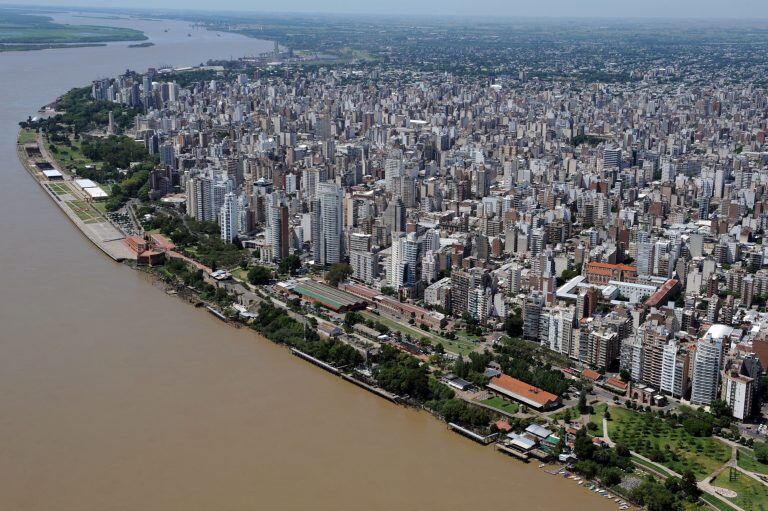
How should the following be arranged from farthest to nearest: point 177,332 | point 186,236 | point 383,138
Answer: point 383,138
point 186,236
point 177,332

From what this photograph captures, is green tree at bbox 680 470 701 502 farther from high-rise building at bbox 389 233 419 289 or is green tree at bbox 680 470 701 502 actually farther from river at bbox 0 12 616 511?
high-rise building at bbox 389 233 419 289

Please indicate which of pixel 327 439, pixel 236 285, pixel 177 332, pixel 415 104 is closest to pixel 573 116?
pixel 415 104

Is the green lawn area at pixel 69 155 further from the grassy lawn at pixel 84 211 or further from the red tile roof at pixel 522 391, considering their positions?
the red tile roof at pixel 522 391

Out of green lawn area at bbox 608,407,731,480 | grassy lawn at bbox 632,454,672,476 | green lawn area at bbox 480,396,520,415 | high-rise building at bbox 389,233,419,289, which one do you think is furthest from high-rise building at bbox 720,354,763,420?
high-rise building at bbox 389,233,419,289

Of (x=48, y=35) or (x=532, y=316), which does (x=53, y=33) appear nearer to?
(x=48, y=35)

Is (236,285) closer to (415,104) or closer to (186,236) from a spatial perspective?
(186,236)
